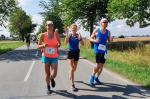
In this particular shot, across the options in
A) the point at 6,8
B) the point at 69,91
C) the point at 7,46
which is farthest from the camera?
the point at 7,46

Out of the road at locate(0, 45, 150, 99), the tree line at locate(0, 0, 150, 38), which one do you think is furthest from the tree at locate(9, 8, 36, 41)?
the road at locate(0, 45, 150, 99)

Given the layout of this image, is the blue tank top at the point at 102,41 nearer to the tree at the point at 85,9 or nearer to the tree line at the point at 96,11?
the tree line at the point at 96,11

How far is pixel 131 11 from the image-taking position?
179ft

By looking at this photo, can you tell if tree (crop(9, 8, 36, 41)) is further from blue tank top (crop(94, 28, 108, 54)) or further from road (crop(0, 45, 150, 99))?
blue tank top (crop(94, 28, 108, 54))

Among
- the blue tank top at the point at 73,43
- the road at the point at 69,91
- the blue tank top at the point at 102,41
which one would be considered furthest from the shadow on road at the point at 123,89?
the blue tank top at the point at 73,43

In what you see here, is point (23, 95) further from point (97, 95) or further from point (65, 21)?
point (65, 21)

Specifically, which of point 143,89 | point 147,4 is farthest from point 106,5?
point 143,89

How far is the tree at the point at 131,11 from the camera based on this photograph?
52.3 m

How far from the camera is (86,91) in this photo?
1207 centimetres

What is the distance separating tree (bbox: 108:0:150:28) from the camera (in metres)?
52.3

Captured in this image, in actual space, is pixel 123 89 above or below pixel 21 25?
below

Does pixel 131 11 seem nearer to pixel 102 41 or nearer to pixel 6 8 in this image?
pixel 6 8

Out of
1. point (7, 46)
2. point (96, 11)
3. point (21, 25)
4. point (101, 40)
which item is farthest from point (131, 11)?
point (21, 25)

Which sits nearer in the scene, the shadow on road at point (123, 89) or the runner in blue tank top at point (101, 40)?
the shadow on road at point (123, 89)
